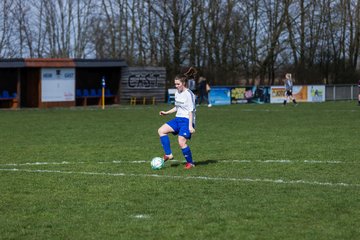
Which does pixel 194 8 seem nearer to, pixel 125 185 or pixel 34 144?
pixel 34 144

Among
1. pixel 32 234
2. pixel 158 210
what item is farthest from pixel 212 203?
pixel 32 234

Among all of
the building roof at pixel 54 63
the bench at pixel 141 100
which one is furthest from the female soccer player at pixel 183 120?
the bench at pixel 141 100

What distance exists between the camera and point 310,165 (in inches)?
485

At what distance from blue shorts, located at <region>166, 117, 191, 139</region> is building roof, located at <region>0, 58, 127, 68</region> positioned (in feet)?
92.2

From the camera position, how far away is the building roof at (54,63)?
39375mm

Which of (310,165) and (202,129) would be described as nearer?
(310,165)

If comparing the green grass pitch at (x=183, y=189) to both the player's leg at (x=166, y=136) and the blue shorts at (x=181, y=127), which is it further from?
the blue shorts at (x=181, y=127)

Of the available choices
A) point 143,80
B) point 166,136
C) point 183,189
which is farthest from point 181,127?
point 143,80

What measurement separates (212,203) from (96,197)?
158cm

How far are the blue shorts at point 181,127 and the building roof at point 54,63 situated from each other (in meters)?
28.1

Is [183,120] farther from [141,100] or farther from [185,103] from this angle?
[141,100]

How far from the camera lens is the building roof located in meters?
39.4

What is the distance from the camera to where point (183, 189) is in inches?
384

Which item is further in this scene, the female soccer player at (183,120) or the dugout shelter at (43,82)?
the dugout shelter at (43,82)
